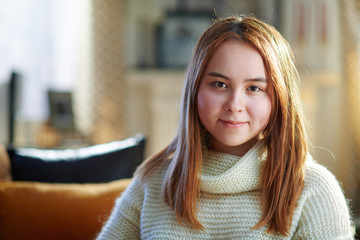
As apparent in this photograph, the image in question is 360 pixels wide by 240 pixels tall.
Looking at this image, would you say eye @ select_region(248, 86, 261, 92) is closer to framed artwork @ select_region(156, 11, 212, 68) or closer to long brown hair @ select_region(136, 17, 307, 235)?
long brown hair @ select_region(136, 17, 307, 235)

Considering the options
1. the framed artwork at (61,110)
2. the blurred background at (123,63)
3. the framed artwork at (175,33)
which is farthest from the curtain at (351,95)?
the framed artwork at (61,110)

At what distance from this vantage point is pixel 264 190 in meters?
1.06

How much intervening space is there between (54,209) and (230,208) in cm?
66

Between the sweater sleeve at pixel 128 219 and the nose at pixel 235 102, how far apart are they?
357 mm

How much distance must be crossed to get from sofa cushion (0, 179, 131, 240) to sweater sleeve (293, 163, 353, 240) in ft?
2.21

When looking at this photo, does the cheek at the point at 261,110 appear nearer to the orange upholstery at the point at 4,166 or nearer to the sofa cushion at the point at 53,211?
the sofa cushion at the point at 53,211

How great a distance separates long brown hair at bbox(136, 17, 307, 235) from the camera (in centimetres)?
103

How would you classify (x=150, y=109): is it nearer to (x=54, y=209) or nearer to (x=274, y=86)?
(x=54, y=209)

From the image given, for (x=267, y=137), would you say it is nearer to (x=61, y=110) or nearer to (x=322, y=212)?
(x=322, y=212)

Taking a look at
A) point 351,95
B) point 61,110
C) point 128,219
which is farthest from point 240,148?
point 61,110

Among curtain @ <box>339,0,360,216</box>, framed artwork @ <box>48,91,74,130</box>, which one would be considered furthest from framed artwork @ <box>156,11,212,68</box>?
curtain @ <box>339,0,360,216</box>

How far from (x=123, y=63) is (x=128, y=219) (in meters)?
2.85

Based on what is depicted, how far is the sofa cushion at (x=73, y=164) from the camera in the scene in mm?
1651

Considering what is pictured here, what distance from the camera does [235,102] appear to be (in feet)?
3.33
